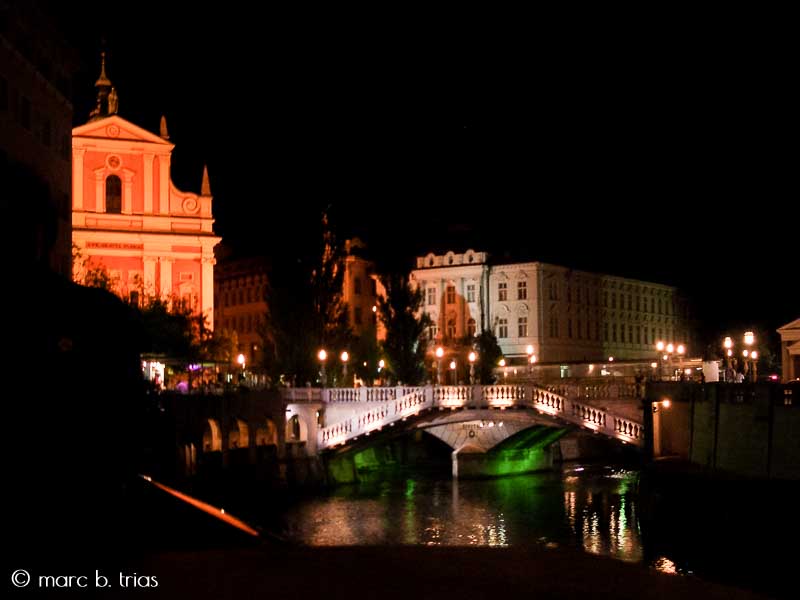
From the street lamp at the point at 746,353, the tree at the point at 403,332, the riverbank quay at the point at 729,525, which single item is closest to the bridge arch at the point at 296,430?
the tree at the point at 403,332

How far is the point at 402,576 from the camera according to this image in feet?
55.5

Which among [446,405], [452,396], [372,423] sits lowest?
[372,423]

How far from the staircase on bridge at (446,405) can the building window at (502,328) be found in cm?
4233

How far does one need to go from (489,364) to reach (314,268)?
22089 millimetres

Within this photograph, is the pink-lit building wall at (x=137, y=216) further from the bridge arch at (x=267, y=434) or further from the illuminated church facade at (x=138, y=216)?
the bridge arch at (x=267, y=434)

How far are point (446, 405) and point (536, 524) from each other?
13.6m

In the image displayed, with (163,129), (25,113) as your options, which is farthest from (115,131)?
(25,113)

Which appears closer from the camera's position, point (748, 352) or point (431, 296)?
point (748, 352)

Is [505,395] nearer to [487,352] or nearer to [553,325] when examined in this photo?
[487,352]

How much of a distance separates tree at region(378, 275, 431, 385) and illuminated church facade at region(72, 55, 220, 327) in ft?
32.2

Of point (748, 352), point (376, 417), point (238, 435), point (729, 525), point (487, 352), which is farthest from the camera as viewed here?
point (487, 352)

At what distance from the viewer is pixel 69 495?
19.3 m

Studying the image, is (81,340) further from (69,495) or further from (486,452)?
(486,452)

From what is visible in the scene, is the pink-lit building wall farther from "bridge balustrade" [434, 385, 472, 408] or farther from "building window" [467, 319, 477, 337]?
"building window" [467, 319, 477, 337]
